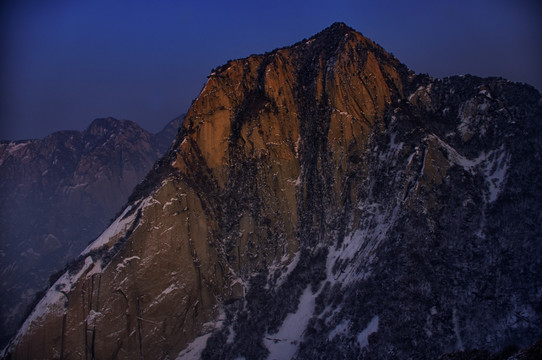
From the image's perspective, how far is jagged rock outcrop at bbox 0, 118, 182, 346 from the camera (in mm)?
97438

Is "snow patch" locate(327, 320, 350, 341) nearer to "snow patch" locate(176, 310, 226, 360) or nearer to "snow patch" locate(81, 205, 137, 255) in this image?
"snow patch" locate(176, 310, 226, 360)

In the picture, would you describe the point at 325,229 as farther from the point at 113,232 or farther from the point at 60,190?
the point at 60,190

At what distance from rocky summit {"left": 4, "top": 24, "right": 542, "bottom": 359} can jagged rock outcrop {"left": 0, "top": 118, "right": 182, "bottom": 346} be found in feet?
212

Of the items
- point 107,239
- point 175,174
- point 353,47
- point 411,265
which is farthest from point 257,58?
point 411,265

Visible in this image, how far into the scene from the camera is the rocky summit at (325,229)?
30.8 metres

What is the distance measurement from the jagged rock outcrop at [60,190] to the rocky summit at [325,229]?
64.6 meters

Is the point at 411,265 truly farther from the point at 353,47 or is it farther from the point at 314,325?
the point at 353,47

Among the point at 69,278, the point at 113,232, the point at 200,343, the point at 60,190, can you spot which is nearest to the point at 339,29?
the point at 113,232

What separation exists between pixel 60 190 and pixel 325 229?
116389 mm

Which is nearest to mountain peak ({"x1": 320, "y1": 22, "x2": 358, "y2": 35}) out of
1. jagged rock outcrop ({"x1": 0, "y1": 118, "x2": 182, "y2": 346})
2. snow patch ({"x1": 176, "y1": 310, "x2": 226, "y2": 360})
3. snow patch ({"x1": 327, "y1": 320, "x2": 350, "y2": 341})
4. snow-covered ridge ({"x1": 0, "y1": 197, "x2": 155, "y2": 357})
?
snow-covered ridge ({"x1": 0, "y1": 197, "x2": 155, "y2": 357})

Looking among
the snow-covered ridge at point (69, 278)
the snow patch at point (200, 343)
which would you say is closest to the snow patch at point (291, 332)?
the snow patch at point (200, 343)

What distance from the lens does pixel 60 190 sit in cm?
12400

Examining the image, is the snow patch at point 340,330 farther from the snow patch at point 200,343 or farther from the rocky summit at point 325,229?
the snow patch at point 200,343

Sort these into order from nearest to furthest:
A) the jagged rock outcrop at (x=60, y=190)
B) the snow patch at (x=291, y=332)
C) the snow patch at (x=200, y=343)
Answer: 1. the snow patch at (x=291, y=332)
2. the snow patch at (x=200, y=343)
3. the jagged rock outcrop at (x=60, y=190)
